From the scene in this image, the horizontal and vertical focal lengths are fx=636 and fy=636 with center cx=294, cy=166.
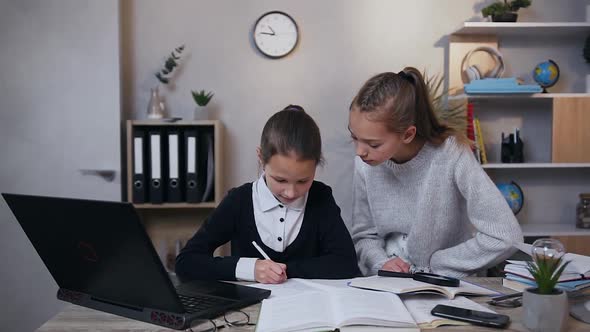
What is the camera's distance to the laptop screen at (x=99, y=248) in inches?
43.4

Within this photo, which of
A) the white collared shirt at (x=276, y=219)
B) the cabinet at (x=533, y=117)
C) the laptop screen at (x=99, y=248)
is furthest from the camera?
the cabinet at (x=533, y=117)

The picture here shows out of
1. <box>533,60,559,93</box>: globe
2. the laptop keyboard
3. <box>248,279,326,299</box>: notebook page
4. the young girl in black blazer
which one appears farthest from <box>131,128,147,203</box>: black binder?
<box>533,60,559,93</box>: globe

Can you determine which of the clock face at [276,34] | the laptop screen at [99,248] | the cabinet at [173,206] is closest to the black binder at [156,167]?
the cabinet at [173,206]

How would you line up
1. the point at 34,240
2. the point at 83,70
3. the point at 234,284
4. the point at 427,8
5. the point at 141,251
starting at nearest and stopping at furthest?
the point at 141,251 → the point at 34,240 → the point at 234,284 → the point at 83,70 → the point at 427,8

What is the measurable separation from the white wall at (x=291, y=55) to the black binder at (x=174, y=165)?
348 millimetres

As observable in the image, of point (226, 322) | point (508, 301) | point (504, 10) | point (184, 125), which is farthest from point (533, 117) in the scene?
point (226, 322)

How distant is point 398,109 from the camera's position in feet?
5.86

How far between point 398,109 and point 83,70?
2008 mm

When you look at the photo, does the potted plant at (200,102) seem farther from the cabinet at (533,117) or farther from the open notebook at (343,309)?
the open notebook at (343,309)

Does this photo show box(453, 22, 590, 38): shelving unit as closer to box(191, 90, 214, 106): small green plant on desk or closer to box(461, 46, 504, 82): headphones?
box(461, 46, 504, 82): headphones

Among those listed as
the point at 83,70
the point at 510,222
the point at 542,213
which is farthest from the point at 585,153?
the point at 83,70

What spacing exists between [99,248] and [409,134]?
99 cm

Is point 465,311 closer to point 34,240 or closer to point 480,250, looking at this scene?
point 480,250

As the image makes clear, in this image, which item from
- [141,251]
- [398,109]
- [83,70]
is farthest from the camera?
[83,70]
